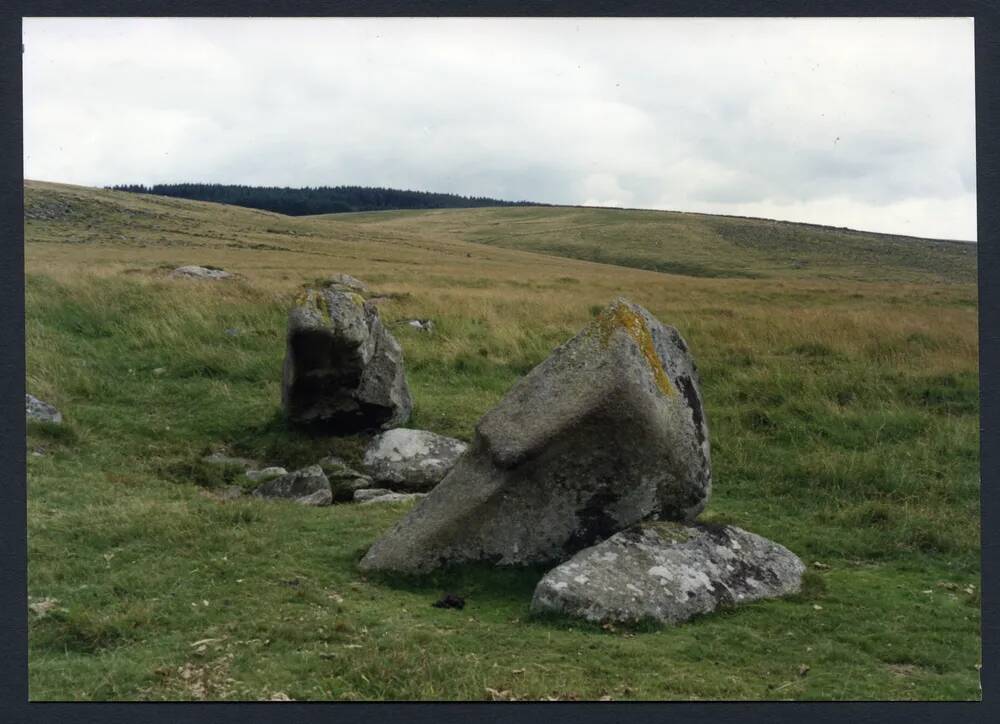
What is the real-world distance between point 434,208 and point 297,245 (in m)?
100

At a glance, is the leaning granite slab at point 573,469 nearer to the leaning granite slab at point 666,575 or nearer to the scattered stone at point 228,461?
the leaning granite slab at point 666,575

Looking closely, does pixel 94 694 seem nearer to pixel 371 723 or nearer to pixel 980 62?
pixel 371 723

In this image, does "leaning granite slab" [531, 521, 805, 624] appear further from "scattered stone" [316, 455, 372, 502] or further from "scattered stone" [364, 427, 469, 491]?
"scattered stone" [316, 455, 372, 502]

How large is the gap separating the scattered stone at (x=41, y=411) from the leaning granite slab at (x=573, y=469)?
710 cm

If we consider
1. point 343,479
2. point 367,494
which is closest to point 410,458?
point 343,479

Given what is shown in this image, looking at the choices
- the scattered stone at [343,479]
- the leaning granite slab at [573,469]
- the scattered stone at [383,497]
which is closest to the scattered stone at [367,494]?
the scattered stone at [383,497]

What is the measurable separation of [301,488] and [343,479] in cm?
86

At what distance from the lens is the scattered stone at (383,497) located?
41.4 feet

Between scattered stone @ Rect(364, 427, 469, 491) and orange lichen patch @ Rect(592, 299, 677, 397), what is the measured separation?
4.59 meters

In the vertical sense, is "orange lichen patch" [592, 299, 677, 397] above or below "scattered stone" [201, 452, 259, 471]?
above

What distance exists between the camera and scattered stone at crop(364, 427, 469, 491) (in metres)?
13.8

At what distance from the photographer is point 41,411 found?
14188mm

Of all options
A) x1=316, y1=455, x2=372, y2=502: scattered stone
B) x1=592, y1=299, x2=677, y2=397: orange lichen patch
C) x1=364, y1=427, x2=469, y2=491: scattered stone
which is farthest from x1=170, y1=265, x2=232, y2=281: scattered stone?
x1=592, y1=299, x2=677, y2=397: orange lichen patch

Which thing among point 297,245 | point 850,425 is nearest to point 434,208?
point 297,245
